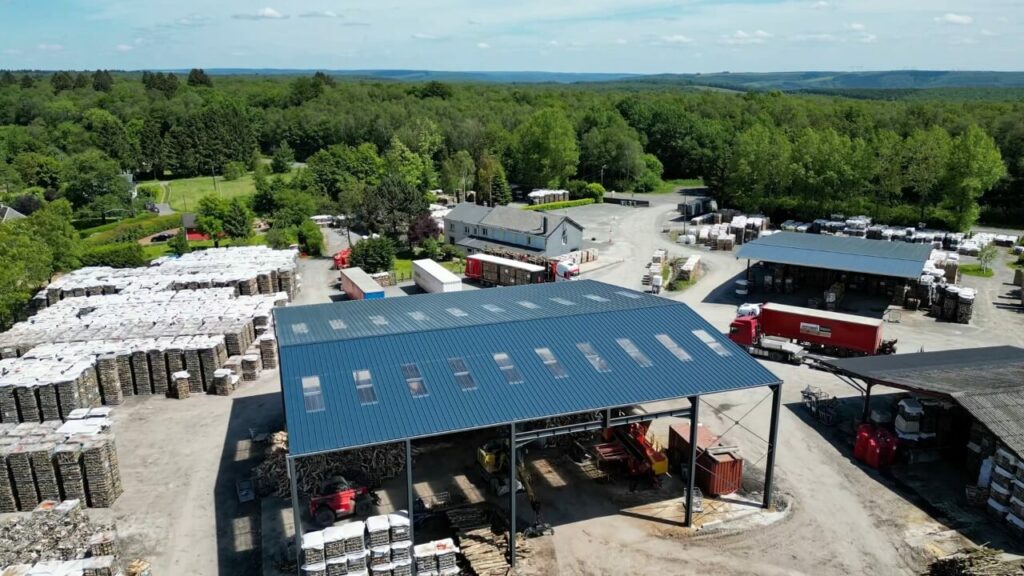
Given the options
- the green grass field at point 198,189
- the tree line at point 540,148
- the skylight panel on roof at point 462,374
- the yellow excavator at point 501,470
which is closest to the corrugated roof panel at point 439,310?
the skylight panel on roof at point 462,374

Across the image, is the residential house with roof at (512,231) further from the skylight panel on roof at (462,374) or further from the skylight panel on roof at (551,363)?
the skylight panel on roof at (462,374)

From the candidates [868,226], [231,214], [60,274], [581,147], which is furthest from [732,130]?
[60,274]

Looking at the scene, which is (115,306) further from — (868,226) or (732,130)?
(732,130)

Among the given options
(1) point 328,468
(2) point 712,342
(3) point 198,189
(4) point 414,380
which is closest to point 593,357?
(2) point 712,342

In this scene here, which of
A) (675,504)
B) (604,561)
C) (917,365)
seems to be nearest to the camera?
(604,561)

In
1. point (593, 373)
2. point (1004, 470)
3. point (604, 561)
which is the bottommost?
point (604, 561)

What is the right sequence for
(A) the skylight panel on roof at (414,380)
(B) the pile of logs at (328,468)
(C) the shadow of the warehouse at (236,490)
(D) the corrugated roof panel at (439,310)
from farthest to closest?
(D) the corrugated roof panel at (439,310) → (B) the pile of logs at (328,468) → (A) the skylight panel on roof at (414,380) → (C) the shadow of the warehouse at (236,490)

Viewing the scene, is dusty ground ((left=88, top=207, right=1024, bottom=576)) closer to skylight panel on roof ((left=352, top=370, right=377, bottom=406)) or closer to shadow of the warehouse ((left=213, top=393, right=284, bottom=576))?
shadow of the warehouse ((left=213, top=393, right=284, bottom=576))
